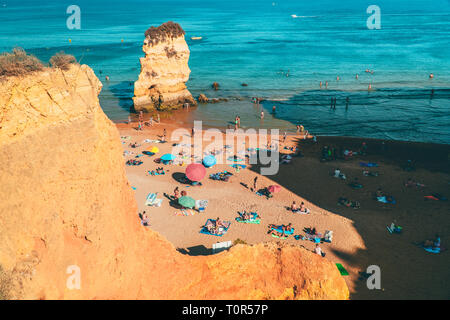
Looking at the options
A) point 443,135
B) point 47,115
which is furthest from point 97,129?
point 443,135

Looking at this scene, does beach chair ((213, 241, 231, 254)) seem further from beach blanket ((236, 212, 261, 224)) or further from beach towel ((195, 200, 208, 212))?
beach towel ((195, 200, 208, 212))

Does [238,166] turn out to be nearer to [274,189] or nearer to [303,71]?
[274,189]

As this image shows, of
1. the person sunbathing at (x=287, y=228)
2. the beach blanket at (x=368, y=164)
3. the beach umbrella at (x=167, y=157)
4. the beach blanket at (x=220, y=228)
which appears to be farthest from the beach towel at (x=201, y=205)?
the beach blanket at (x=368, y=164)

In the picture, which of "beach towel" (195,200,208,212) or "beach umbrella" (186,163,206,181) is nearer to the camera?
"beach towel" (195,200,208,212)

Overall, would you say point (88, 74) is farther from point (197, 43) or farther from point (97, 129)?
point (197, 43)

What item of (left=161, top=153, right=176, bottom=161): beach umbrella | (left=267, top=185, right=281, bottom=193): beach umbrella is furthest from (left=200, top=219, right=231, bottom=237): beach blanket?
(left=161, top=153, right=176, bottom=161): beach umbrella
